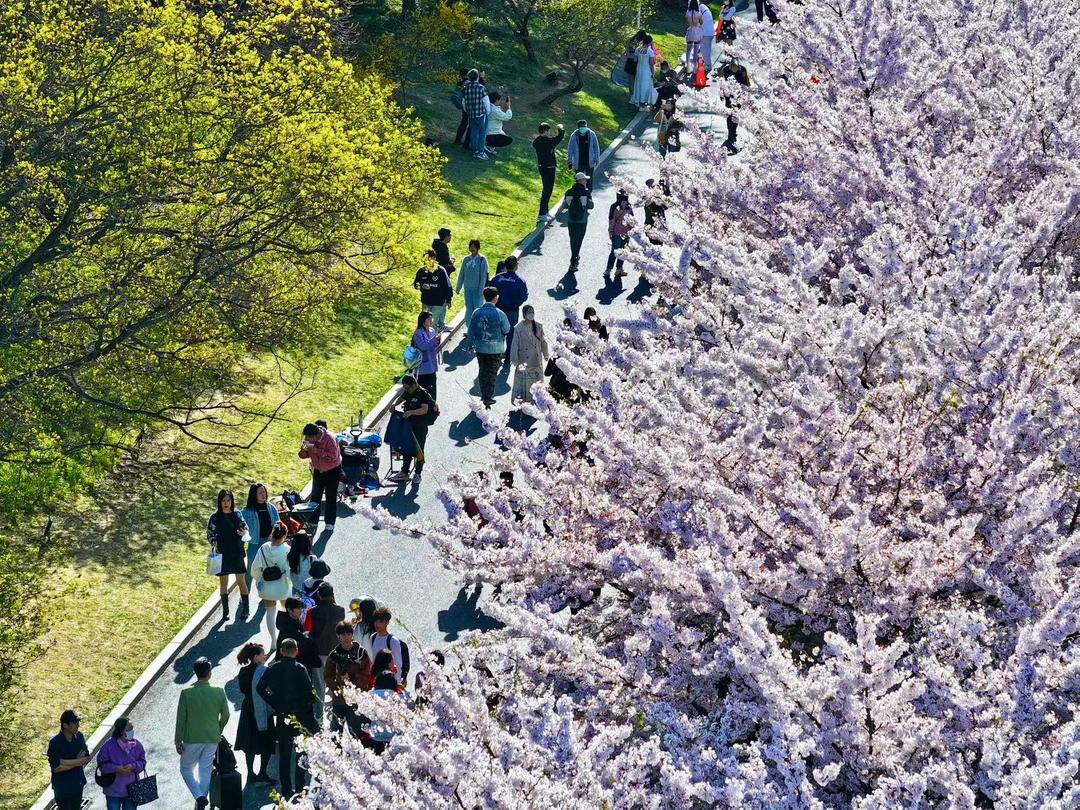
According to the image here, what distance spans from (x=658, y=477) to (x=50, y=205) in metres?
11.6

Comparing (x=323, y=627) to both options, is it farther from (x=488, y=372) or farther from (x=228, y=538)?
(x=488, y=372)

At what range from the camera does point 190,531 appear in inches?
744

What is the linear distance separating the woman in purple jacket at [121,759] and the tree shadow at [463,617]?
369 cm

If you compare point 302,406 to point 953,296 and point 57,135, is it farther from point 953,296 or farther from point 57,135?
point 953,296

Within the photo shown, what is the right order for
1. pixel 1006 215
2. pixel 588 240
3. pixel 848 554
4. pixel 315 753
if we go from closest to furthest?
pixel 315 753, pixel 848 554, pixel 1006 215, pixel 588 240

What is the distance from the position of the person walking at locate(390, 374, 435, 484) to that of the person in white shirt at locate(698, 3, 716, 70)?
2155 cm

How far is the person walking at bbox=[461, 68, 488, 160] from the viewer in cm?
3234

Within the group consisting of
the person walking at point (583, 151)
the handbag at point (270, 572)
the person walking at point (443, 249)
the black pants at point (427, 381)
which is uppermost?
the person walking at point (583, 151)

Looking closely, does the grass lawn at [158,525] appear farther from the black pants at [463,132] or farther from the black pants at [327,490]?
the black pants at [463,132]

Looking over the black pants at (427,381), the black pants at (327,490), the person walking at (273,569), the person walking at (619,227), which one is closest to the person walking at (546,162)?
the person walking at (619,227)

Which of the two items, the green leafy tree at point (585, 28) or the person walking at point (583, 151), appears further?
the green leafy tree at point (585, 28)

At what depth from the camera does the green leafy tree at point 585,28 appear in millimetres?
37812

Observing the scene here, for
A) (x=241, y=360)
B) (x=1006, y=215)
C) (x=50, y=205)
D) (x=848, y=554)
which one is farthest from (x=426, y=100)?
(x=848, y=554)

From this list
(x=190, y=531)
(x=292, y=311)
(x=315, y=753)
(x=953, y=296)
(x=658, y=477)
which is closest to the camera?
(x=315, y=753)
